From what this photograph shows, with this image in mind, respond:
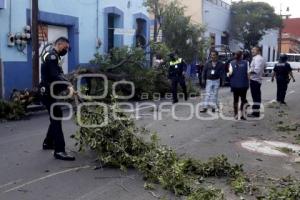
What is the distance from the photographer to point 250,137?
395 inches

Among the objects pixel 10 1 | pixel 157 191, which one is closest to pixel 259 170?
pixel 157 191

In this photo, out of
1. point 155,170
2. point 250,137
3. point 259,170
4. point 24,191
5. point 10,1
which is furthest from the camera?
point 10,1

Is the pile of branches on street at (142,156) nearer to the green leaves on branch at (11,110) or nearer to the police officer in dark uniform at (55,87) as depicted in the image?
the police officer in dark uniform at (55,87)

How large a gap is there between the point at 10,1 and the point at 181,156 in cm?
967

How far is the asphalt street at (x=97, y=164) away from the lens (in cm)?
600

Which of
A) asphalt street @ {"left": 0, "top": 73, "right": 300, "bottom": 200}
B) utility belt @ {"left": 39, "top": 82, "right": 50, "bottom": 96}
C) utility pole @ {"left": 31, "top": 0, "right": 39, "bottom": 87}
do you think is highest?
utility pole @ {"left": 31, "top": 0, "right": 39, "bottom": 87}

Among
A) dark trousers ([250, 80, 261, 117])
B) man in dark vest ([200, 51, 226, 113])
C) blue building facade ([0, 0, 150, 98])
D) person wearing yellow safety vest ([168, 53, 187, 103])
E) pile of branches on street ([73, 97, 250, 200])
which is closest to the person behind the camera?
pile of branches on street ([73, 97, 250, 200])

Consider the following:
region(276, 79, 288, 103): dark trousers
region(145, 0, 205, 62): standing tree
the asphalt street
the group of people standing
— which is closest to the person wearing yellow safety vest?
the group of people standing

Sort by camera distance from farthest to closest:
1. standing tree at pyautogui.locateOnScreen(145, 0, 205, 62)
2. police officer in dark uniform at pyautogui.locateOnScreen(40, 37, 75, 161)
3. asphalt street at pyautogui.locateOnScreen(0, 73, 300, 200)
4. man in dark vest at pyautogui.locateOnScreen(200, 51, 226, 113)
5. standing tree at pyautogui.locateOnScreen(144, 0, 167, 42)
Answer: standing tree at pyautogui.locateOnScreen(145, 0, 205, 62), standing tree at pyautogui.locateOnScreen(144, 0, 167, 42), man in dark vest at pyautogui.locateOnScreen(200, 51, 226, 113), police officer in dark uniform at pyautogui.locateOnScreen(40, 37, 75, 161), asphalt street at pyautogui.locateOnScreen(0, 73, 300, 200)

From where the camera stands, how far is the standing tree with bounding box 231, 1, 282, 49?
4300 centimetres

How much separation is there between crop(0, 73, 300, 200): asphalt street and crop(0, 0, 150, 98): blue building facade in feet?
11.0

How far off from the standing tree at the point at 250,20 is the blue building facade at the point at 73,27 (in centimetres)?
2007

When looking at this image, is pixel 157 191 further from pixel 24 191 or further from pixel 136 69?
pixel 136 69

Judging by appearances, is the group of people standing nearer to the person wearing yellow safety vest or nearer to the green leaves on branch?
the person wearing yellow safety vest
